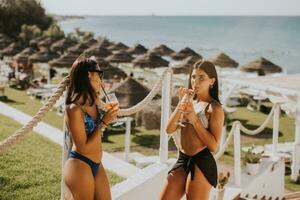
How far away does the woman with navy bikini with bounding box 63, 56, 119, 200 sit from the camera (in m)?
2.78

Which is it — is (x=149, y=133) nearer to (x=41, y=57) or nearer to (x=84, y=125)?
(x=41, y=57)

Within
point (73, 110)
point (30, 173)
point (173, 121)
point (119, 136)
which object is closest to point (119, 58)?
point (119, 136)

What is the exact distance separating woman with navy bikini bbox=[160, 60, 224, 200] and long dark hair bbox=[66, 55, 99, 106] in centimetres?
74

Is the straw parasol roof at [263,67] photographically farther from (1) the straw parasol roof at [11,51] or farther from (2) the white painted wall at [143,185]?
(2) the white painted wall at [143,185]

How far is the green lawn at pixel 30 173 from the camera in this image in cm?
502

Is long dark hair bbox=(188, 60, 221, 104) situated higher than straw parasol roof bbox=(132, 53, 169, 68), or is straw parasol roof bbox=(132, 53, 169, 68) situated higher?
long dark hair bbox=(188, 60, 221, 104)

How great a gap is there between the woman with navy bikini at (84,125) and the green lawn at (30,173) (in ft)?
7.59

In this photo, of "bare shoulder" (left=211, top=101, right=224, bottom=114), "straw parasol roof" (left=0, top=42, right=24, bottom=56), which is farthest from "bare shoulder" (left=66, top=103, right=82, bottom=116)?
"straw parasol roof" (left=0, top=42, right=24, bottom=56)

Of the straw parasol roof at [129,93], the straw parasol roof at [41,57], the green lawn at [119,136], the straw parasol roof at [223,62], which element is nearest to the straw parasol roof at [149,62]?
the straw parasol roof at [223,62]

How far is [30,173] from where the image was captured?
5.66 metres

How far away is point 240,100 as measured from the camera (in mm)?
20078

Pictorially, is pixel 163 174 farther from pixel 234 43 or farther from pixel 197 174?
pixel 234 43

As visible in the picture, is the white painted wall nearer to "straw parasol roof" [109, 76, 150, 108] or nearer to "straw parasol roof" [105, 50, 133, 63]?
"straw parasol roof" [109, 76, 150, 108]

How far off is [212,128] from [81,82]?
1.09 meters
